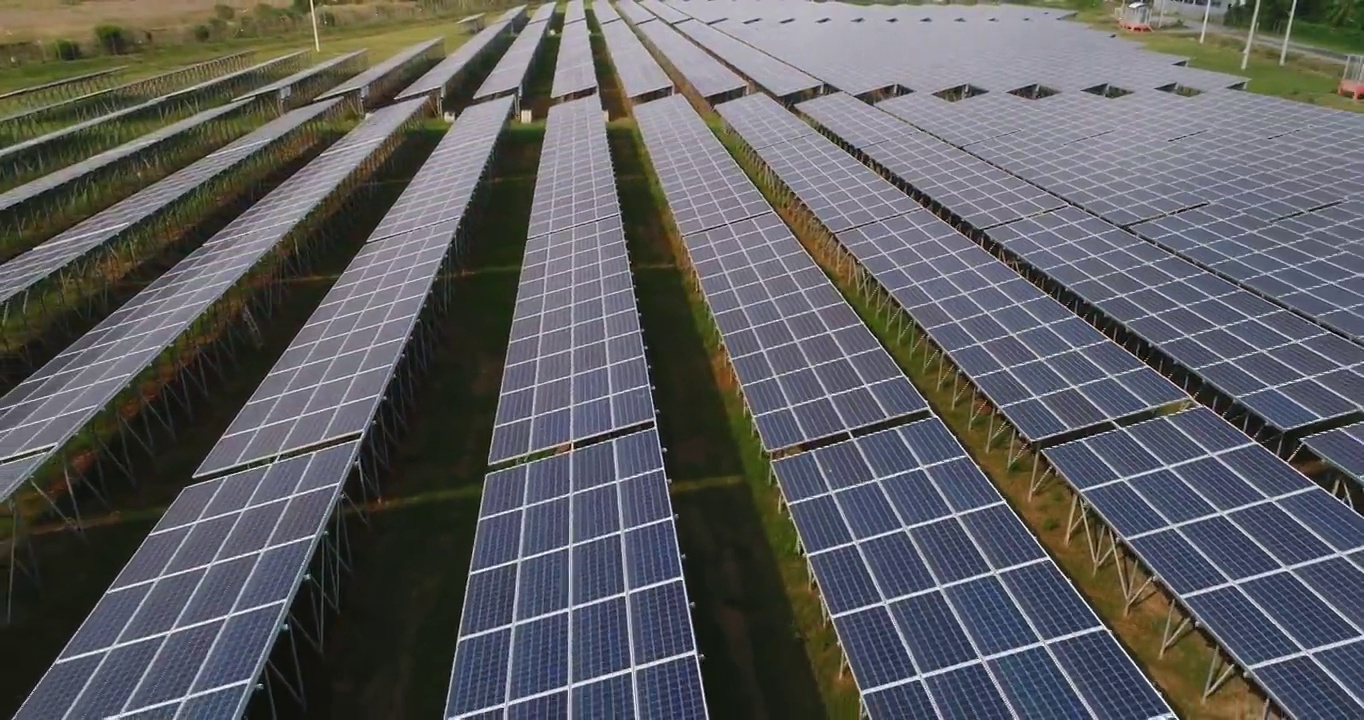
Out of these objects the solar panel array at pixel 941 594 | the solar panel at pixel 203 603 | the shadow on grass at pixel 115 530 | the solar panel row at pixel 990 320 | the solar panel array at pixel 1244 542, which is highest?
the solar panel row at pixel 990 320

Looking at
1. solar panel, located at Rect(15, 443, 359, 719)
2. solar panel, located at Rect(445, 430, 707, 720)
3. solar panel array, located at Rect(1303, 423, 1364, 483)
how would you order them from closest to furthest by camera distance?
1. solar panel, located at Rect(445, 430, 707, 720)
2. solar panel, located at Rect(15, 443, 359, 719)
3. solar panel array, located at Rect(1303, 423, 1364, 483)

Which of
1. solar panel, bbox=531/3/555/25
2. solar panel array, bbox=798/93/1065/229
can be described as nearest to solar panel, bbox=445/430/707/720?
solar panel array, bbox=798/93/1065/229

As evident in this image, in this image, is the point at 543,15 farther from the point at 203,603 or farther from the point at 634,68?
the point at 203,603

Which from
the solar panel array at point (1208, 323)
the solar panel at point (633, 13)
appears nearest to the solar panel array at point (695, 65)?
the solar panel at point (633, 13)

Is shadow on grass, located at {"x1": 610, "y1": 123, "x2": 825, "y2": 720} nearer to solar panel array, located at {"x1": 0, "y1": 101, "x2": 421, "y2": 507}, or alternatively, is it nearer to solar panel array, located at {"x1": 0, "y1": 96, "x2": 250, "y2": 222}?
solar panel array, located at {"x1": 0, "y1": 101, "x2": 421, "y2": 507}

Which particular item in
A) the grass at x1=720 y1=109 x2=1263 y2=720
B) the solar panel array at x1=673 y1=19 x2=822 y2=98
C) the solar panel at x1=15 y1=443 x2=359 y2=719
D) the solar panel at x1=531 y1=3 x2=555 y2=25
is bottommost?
the grass at x1=720 y1=109 x2=1263 y2=720

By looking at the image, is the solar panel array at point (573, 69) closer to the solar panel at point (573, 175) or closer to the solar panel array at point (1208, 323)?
the solar panel at point (573, 175)
